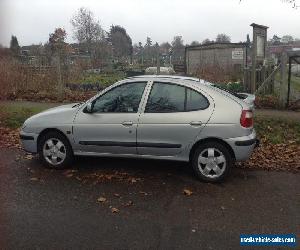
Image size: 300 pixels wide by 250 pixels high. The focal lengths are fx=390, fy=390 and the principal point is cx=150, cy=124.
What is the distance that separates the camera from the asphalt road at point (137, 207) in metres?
4.00

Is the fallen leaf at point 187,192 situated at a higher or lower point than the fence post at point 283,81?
lower

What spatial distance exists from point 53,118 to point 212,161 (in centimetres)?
262

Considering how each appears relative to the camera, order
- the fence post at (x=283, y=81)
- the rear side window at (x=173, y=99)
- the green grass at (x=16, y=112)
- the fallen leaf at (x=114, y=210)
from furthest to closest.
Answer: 1. the fence post at (x=283, y=81)
2. the green grass at (x=16, y=112)
3. the rear side window at (x=173, y=99)
4. the fallen leaf at (x=114, y=210)

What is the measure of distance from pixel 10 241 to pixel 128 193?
178cm

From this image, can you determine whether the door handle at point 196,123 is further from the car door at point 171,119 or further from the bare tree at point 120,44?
the bare tree at point 120,44

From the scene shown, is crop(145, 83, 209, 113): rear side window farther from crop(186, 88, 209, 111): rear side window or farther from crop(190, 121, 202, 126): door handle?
crop(190, 121, 202, 126): door handle

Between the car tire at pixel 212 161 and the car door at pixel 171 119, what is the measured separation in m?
0.25

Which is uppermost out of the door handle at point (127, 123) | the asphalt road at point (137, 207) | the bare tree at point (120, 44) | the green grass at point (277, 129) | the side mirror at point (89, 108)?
the bare tree at point (120, 44)

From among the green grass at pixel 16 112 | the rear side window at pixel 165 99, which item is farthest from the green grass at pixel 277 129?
the green grass at pixel 16 112

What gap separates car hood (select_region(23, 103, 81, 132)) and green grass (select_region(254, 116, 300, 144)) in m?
4.13

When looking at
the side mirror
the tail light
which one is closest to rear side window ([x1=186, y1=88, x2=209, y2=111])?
the tail light

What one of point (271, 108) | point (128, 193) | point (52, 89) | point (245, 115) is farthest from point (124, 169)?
point (52, 89)

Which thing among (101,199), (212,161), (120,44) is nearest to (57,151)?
(101,199)

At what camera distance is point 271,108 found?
36.0 ft
